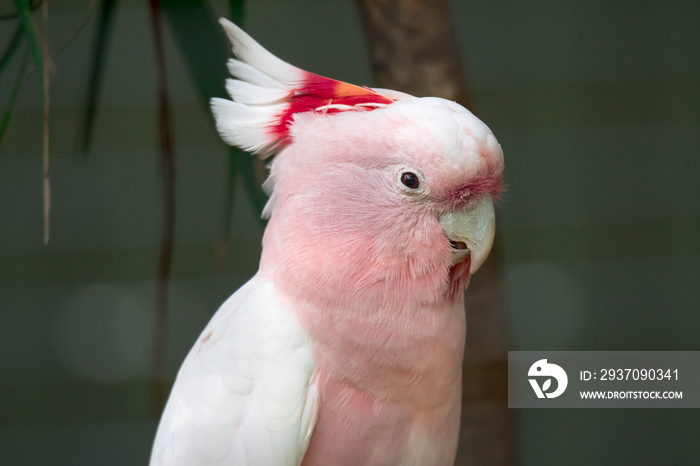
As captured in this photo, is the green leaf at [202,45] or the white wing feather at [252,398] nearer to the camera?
the white wing feather at [252,398]

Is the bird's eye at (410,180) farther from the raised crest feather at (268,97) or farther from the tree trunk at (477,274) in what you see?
the tree trunk at (477,274)

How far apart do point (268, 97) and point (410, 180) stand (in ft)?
0.82

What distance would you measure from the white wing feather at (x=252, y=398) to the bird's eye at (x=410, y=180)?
0.24 meters

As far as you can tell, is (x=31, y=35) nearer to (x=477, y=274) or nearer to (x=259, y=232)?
(x=259, y=232)

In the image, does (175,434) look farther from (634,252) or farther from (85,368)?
(634,252)

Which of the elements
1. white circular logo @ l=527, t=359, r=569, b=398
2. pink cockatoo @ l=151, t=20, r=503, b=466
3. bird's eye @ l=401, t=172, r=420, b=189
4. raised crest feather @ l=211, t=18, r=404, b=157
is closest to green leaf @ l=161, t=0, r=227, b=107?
raised crest feather @ l=211, t=18, r=404, b=157

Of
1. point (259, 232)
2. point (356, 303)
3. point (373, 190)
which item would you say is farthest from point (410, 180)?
point (259, 232)

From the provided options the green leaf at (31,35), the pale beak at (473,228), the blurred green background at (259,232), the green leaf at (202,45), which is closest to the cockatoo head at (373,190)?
the pale beak at (473,228)

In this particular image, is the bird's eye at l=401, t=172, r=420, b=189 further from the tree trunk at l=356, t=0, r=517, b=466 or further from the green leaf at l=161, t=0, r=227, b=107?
the green leaf at l=161, t=0, r=227, b=107

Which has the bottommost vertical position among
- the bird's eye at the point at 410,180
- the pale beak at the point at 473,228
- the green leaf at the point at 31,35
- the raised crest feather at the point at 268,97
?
the pale beak at the point at 473,228

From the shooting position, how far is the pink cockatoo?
0.79 metres

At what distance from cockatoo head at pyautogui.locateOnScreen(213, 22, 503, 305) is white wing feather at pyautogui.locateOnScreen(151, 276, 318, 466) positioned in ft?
0.22

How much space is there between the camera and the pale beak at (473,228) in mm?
814

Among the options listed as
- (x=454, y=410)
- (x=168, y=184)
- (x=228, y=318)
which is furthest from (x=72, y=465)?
(x=454, y=410)
